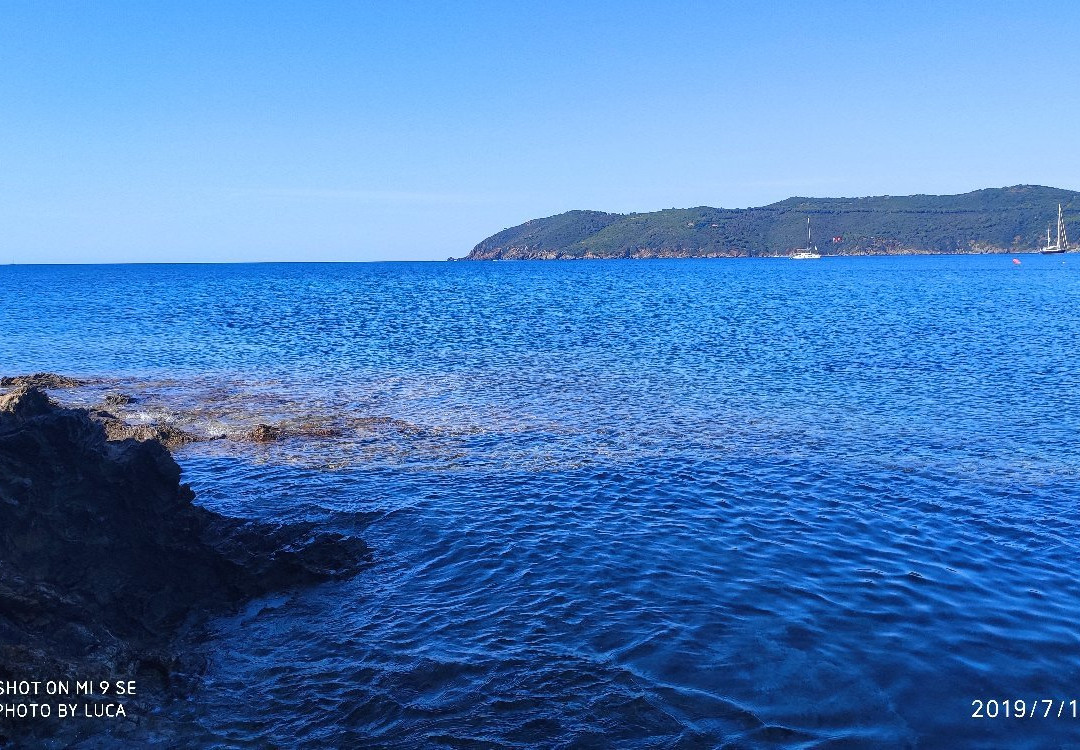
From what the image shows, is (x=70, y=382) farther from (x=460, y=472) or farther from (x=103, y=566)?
(x=103, y=566)

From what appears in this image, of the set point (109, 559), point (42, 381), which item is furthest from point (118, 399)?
point (109, 559)

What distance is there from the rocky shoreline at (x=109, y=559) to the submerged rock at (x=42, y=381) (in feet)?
75.9

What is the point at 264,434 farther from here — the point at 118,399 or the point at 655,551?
the point at 655,551

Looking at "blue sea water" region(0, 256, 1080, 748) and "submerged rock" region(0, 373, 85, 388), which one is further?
"submerged rock" region(0, 373, 85, 388)

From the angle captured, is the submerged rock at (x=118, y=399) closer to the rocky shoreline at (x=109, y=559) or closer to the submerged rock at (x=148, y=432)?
the submerged rock at (x=148, y=432)

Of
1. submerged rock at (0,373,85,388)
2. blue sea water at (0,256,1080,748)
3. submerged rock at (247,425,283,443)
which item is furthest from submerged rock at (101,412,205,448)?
submerged rock at (0,373,85,388)

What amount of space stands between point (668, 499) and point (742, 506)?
182 centimetres

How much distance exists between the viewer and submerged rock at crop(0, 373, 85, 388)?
33.8 meters

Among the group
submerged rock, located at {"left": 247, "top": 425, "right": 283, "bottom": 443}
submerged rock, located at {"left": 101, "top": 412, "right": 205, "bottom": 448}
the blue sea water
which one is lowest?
the blue sea water

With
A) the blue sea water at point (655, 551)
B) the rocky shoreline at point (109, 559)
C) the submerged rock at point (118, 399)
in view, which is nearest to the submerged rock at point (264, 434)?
the blue sea water at point (655, 551)

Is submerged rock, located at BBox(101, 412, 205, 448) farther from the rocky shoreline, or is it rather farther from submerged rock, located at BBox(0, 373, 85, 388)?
submerged rock, located at BBox(0, 373, 85, 388)

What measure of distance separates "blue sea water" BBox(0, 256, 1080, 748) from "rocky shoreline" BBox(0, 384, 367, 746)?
82 cm

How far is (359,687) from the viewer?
1105 cm

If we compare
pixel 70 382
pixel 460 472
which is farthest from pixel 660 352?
pixel 70 382
